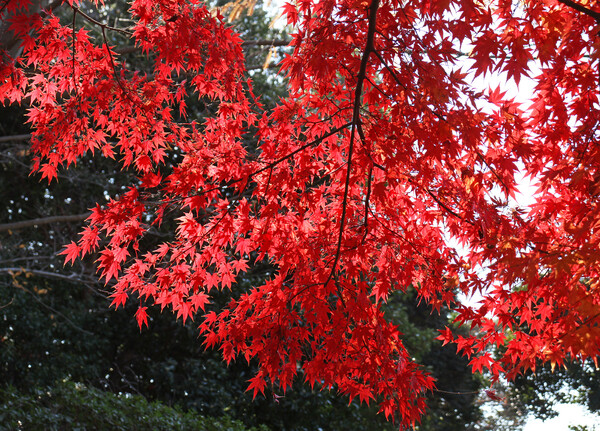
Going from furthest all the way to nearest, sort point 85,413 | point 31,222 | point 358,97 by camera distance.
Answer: point 31,222 → point 85,413 → point 358,97

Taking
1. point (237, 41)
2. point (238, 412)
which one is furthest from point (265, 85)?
point (237, 41)

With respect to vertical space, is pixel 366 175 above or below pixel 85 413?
above

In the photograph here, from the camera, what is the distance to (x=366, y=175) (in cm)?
353

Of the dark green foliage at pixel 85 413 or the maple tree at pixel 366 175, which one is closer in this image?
the maple tree at pixel 366 175

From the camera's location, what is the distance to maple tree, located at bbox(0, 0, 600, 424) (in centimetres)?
293

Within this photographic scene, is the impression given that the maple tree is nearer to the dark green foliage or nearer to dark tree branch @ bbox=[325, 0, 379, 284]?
dark tree branch @ bbox=[325, 0, 379, 284]

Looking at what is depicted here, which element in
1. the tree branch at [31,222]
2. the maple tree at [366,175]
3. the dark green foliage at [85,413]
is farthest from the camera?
the tree branch at [31,222]

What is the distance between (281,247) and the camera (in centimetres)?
350

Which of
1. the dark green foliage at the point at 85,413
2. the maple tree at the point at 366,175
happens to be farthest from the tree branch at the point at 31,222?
the maple tree at the point at 366,175

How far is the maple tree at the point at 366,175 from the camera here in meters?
2.93

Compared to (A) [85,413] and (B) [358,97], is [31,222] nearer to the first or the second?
(A) [85,413]

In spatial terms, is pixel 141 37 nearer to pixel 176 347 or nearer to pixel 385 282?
pixel 385 282

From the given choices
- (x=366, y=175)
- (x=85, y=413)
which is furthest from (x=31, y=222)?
(x=366, y=175)

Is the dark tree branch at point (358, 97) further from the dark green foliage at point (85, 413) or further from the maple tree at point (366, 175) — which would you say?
the dark green foliage at point (85, 413)
